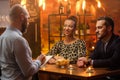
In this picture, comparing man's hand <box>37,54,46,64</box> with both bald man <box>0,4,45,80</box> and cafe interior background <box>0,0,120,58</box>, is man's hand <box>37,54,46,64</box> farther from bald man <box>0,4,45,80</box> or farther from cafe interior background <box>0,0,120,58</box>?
cafe interior background <box>0,0,120,58</box>

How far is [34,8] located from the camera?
573 cm

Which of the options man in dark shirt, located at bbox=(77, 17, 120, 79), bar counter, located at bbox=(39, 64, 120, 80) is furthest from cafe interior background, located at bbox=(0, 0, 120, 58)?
bar counter, located at bbox=(39, 64, 120, 80)

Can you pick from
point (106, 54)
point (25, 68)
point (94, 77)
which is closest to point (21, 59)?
point (25, 68)

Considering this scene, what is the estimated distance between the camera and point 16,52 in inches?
101

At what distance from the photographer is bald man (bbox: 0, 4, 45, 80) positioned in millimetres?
2566

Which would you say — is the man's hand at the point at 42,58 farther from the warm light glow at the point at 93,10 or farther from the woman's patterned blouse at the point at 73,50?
the warm light glow at the point at 93,10

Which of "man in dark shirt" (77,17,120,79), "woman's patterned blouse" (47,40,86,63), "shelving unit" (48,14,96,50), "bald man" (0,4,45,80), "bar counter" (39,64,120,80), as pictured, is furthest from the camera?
"shelving unit" (48,14,96,50)

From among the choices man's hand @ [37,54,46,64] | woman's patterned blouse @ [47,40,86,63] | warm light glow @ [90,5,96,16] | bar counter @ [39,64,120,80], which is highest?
warm light glow @ [90,5,96,16]

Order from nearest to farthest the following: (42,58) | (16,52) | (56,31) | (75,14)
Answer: (16,52), (42,58), (56,31), (75,14)

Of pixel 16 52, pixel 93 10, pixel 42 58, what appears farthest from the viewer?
pixel 93 10

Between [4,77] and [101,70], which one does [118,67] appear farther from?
[4,77]

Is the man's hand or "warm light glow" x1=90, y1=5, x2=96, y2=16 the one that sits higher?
"warm light glow" x1=90, y1=5, x2=96, y2=16

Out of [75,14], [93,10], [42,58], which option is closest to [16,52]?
[42,58]

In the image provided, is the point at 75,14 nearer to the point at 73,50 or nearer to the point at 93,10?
the point at 93,10
